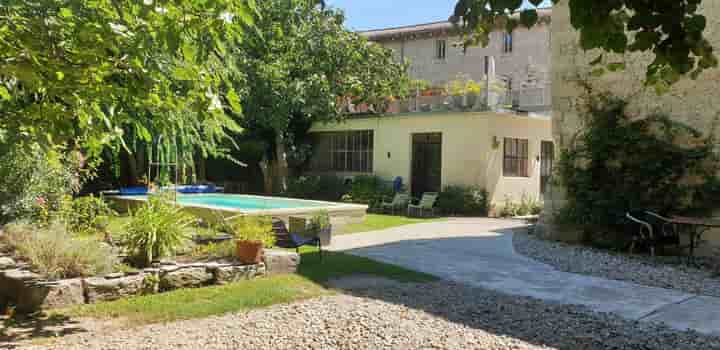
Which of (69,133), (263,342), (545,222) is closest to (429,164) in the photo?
(545,222)

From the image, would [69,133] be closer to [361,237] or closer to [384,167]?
[361,237]

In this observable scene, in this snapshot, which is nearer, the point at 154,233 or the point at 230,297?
the point at 230,297

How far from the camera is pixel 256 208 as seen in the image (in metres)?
14.8

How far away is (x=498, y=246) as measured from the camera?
1083cm

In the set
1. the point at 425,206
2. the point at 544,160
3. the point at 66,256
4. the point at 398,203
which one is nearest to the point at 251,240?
the point at 66,256

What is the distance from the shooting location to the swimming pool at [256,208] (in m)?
12.2

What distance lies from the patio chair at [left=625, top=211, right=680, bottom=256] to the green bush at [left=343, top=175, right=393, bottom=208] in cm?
884

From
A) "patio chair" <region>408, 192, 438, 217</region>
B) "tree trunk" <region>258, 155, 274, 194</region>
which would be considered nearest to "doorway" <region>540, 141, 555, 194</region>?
"patio chair" <region>408, 192, 438, 217</region>

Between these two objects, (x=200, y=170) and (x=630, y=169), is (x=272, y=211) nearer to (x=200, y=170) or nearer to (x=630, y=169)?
(x=630, y=169)

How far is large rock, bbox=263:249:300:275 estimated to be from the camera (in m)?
7.35

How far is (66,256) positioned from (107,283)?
2.16 feet

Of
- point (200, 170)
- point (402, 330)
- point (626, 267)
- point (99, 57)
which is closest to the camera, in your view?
point (99, 57)

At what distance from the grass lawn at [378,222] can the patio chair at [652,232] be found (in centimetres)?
562

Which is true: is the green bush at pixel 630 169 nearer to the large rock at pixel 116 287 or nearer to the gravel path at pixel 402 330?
the gravel path at pixel 402 330
